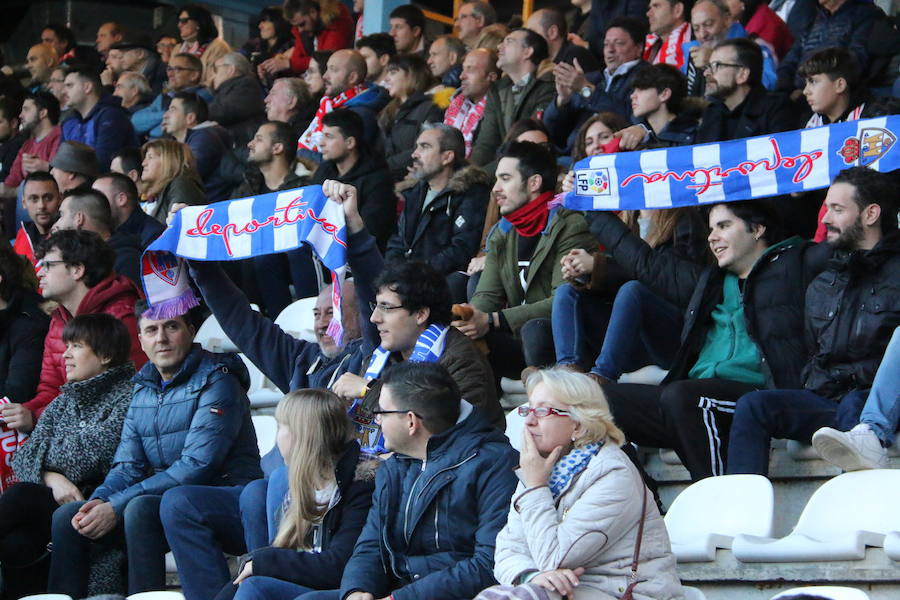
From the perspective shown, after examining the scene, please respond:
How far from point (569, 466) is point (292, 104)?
7333 mm

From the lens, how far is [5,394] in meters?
7.33

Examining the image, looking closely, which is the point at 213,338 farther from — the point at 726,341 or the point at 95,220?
the point at 726,341

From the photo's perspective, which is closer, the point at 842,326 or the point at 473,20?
the point at 842,326

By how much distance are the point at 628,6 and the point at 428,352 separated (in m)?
6.41

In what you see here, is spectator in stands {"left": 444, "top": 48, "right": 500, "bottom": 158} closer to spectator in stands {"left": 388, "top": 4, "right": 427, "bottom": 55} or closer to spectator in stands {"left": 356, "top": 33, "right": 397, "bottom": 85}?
spectator in stands {"left": 356, "top": 33, "right": 397, "bottom": 85}

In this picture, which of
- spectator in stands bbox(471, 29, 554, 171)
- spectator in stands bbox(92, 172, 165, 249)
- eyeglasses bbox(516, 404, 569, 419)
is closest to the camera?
eyeglasses bbox(516, 404, 569, 419)

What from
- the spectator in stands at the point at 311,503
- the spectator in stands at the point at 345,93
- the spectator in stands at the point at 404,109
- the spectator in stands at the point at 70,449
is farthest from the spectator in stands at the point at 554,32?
the spectator in stands at the point at 311,503

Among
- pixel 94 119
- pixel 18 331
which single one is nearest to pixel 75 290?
pixel 18 331

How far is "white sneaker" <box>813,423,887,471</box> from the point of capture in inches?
199

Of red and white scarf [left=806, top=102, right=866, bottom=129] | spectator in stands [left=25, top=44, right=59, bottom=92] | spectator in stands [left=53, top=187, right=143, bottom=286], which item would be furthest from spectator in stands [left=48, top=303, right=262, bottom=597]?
spectator in stands [left=25, top=44, right=59, bottom=92]

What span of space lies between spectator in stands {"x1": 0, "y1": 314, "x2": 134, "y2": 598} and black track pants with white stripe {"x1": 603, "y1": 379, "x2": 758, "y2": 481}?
212 centimetres

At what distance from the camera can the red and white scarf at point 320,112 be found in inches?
417

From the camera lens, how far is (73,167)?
10148mm

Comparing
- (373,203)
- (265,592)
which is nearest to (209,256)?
(265,592)
